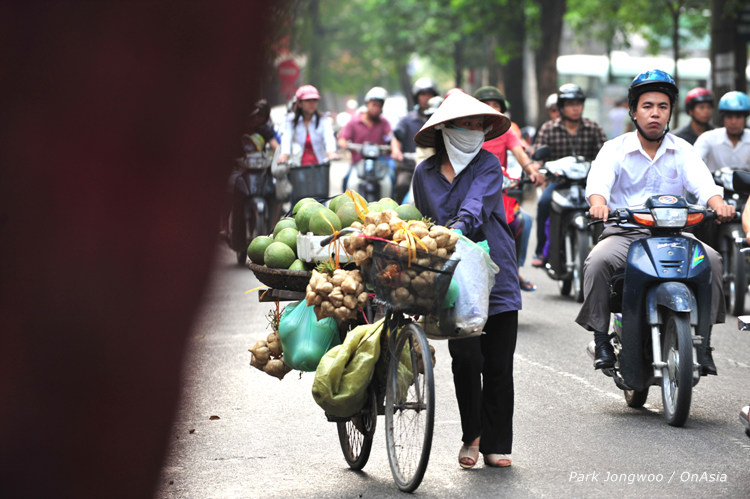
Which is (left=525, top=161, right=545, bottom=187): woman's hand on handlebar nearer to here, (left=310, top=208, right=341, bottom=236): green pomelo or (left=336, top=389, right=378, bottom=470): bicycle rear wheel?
(left=336, top=389, right=378, bottom=470): bicycle rear wheel

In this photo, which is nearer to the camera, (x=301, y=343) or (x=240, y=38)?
(x=240, y=38)

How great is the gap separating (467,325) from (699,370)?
6.53ft

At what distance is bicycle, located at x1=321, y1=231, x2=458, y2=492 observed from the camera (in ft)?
13.5

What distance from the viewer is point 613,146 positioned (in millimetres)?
6234

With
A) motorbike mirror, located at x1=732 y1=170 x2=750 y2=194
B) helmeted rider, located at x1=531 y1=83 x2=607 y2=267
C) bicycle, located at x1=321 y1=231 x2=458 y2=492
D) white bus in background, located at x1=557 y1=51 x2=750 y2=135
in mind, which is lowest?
bicycle, located at x1=321 y1=231 x2=458 y2=492

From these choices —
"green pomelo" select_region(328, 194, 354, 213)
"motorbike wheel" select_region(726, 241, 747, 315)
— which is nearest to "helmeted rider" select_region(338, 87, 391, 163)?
"motorbike wheel" select_region(726, 241, 747, 315)

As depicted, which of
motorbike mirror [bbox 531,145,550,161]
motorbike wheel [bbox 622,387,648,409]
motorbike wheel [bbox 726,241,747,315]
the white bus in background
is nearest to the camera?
motorbike wheel [bbox 622,387,648,409]

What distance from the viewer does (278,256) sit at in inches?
186

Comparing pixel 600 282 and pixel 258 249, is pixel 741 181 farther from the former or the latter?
pixel 258 249

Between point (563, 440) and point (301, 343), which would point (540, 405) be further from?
point (301, 343)

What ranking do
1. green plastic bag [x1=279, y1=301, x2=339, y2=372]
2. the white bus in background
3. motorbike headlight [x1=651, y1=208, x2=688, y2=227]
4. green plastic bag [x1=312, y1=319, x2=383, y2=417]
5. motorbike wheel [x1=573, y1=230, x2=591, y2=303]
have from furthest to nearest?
the white bus in background < motorbike wheel [x1=573, y1=230, x2=591, y2=303] < motorbike headlight [x1=651, y1=208, x2=688, y2=227] < green plastic bag [x1=279, y1=301, x2=339, y2=372] < green plastic bag [x1=312, y1=319, x2=383, y2=417]

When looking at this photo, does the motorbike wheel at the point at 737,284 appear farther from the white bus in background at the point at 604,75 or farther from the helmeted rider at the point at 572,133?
the white bus in background at the point at 604,75

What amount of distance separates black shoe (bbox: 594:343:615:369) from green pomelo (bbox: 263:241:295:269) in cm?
214

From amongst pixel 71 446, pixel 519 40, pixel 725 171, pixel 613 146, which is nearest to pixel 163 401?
pixel 71 446
